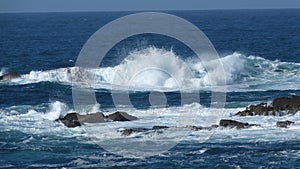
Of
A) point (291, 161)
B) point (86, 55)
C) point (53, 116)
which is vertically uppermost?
point (86, 55)

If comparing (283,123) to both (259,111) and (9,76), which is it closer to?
(259,111)

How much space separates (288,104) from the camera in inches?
1559

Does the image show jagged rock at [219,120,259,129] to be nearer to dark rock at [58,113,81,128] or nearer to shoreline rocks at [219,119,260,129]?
shoreline rocks at [219,119,260,129]

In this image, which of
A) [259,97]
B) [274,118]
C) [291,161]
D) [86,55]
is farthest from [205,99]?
[86,55]

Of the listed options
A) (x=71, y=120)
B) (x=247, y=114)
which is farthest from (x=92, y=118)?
(x=247, y=114)

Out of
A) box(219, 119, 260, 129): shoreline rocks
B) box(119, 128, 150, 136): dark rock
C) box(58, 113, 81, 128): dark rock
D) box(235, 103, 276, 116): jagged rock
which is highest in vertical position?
box(235, 103, 276, 116): jagged rock

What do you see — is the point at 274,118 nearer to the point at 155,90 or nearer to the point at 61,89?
the point at 155,90

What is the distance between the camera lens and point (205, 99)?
46.7m

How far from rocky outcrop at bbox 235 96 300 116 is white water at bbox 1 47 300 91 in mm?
11104

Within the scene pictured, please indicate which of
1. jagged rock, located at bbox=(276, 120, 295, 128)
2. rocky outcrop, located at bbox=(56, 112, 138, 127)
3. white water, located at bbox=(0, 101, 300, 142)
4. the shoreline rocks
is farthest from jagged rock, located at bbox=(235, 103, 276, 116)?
rocky outcrop, located at bbox=(56, 112, 138, 127)

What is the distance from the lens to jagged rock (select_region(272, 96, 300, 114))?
39000 mm

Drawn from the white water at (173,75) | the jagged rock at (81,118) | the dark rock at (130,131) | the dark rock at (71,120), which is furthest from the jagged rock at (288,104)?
the dark rock at (71,120)

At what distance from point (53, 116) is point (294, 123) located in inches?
535

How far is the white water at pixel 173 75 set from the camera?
53.7m
